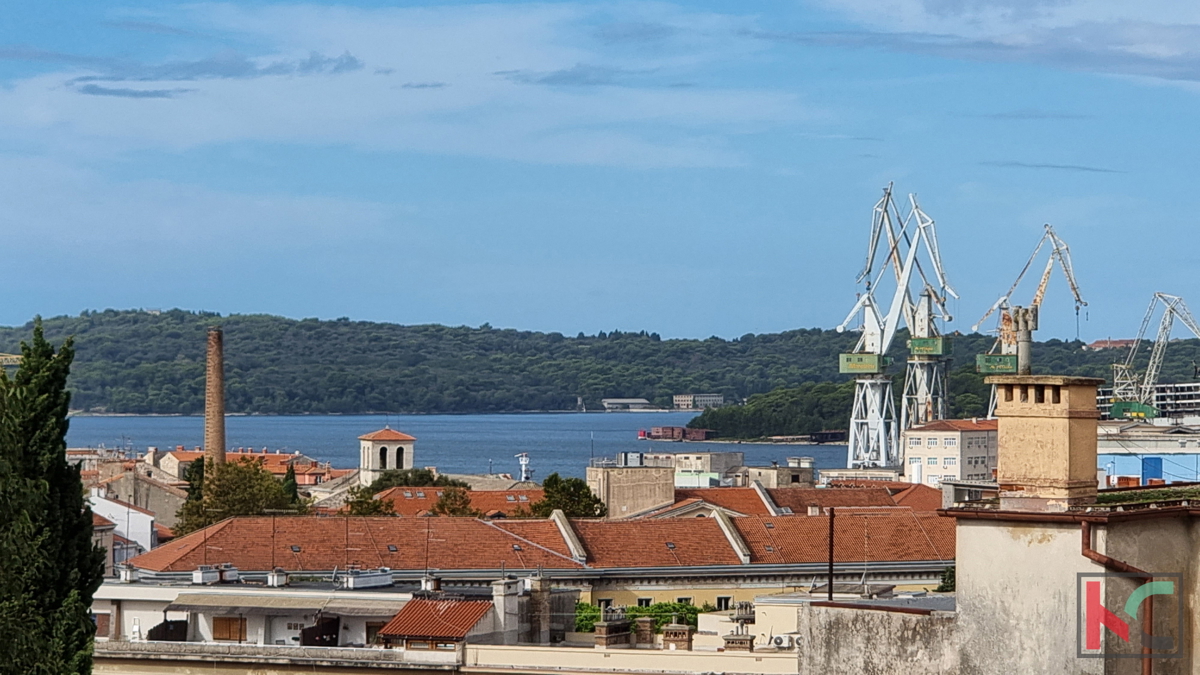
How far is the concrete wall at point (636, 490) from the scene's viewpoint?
61406mm

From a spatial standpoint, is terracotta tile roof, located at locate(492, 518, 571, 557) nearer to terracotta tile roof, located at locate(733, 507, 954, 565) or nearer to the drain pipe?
terracotta tile roof, located at locate(733, 507, 954, 565)

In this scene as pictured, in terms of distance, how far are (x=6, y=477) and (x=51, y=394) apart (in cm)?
106

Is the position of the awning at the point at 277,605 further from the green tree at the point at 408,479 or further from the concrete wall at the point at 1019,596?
the green tree at the point at 408,479

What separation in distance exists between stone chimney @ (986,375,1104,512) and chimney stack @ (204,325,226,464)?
71.4m

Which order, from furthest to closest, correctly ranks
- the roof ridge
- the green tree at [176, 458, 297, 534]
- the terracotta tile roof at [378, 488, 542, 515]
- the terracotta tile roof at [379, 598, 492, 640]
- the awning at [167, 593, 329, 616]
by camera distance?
1. the terracotta tile roof at [378, 488, 542, 515]
2. the green tree at [176, 458, 297, 534]
3. the roof ridge
4. the awning at [167, 593, 329, 616]
5. the terracotta tile roof at [379, 598, 492, 640]

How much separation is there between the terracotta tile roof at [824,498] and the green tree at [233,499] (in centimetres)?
1582

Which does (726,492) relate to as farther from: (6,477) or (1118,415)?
(1118,415)

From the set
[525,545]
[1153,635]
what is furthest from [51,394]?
[525,545]

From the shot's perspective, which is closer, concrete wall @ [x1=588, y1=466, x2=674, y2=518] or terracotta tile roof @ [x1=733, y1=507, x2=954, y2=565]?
terracotta tile roof @ [x1=733, y1=507, x2=954, y2=565]

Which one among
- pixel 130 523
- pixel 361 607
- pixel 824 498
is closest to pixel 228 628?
pixel 361 607

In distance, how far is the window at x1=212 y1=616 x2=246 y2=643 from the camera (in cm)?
2819

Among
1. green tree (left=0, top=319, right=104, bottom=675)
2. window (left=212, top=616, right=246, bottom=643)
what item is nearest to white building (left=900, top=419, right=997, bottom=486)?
window (left=212, top=616, right=246, bottom=643)

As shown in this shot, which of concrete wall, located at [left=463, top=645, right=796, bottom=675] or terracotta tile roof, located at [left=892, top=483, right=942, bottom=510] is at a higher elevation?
terracotta tile roof, located at [left=892, top=483, right=942, bottom=510]

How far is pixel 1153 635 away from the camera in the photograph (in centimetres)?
1385
